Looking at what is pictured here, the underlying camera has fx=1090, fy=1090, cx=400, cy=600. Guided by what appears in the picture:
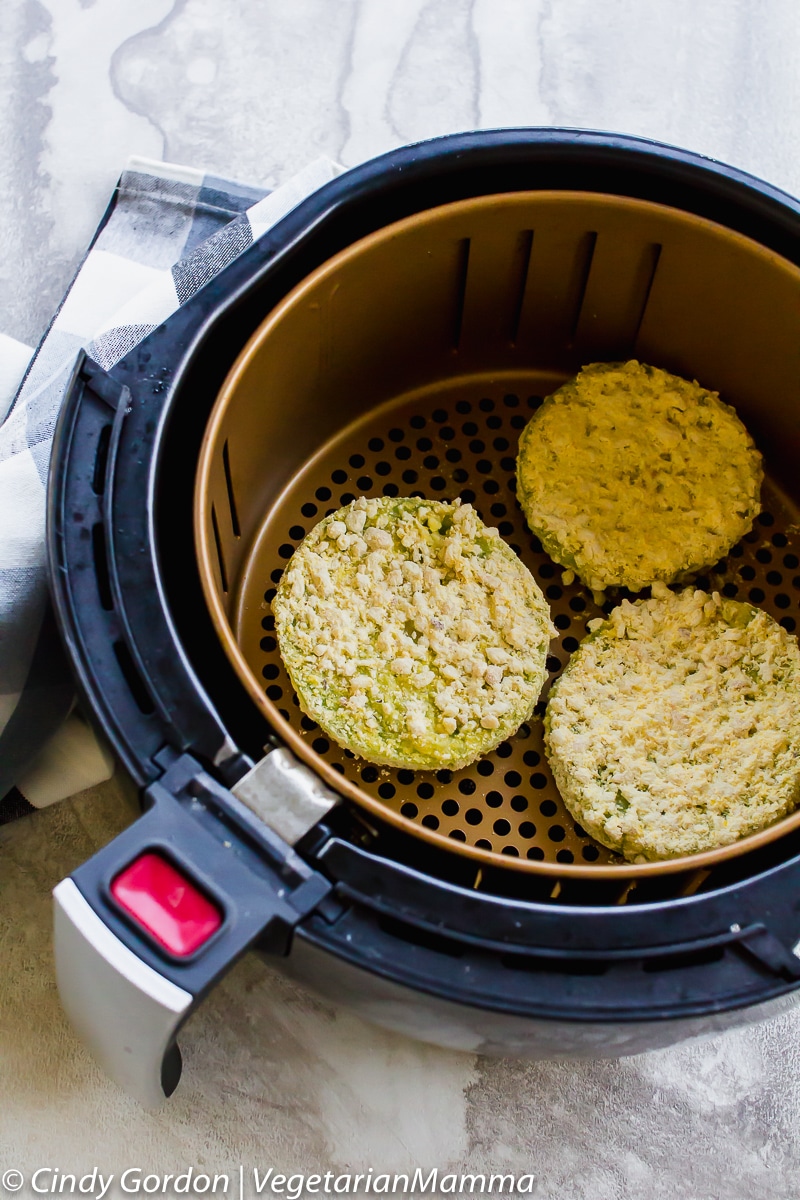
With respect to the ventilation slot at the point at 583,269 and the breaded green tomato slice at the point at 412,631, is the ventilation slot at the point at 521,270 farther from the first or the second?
the breaded green tomato slice at the point at 412,631

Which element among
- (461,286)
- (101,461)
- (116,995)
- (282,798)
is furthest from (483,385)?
(116,995)

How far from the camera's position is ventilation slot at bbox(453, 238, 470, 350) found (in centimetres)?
88

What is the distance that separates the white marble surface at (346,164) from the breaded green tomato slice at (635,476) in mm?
368

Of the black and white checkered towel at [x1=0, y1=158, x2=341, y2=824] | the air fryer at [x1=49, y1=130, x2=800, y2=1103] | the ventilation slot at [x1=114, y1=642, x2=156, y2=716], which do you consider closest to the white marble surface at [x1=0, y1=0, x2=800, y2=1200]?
the black and white checkered towel at [x1=0, y1=158, x2=341, y2=824]

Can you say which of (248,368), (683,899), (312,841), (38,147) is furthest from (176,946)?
(38,147)

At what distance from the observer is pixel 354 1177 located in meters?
0.81

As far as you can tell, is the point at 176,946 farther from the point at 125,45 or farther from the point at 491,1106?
the point at 125,45

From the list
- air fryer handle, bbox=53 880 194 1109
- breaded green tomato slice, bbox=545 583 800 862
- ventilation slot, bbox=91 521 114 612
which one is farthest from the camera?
breaded green tomato slice, bbox=545 583 800 862

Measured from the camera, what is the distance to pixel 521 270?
91 cm

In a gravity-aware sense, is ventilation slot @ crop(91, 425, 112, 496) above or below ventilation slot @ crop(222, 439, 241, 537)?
above

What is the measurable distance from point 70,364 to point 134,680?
0.38m

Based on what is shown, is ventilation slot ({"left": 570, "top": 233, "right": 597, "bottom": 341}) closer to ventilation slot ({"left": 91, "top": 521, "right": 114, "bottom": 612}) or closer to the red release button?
ventilation slot ({"left": 91, "top": 521, "right": 114, "bottom": 612})

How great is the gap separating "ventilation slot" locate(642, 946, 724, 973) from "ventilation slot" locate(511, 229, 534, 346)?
56 cm

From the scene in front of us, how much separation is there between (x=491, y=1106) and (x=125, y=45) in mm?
1093
